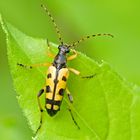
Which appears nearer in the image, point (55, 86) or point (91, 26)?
point (55, 86)

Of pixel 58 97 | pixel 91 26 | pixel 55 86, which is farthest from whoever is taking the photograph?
pixel 91 26

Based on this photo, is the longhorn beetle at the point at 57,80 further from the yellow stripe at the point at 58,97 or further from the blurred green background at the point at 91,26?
the blurred green background at the point at 91,26

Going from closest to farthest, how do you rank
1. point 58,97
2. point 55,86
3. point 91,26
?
point 58,97 → point 55,86 → point 91,26

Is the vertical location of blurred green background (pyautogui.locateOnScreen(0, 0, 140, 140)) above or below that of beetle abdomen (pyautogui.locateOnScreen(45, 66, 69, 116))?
below

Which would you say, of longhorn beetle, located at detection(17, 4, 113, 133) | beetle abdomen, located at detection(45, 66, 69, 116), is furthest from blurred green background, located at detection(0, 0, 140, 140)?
beetle abdomen, located at detection(45, 66, 69, 116)

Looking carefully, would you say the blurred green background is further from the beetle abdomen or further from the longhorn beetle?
the beetle abdomen

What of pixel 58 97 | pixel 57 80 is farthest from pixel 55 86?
pixel 58 97

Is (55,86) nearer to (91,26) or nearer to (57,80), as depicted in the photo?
(57,80)

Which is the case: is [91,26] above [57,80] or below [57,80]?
below

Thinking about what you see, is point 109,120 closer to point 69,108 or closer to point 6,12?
point 69,108

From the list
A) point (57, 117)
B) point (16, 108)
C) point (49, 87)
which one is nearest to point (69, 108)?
point (57, 117)
